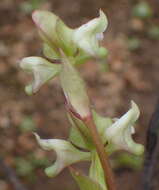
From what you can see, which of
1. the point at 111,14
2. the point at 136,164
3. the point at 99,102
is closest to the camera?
the point at 136,164

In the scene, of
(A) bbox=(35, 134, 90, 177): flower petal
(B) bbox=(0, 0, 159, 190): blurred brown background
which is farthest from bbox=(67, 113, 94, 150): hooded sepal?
(B) bbox=(0, 0, 159, 190): blurred brown background

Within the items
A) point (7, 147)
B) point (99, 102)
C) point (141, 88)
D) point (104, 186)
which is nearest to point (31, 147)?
point (7, 147)

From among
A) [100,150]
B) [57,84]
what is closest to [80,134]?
[100,150]

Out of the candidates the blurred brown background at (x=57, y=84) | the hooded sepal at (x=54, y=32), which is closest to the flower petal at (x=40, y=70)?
the hooded sepal at (x=54, y=32)

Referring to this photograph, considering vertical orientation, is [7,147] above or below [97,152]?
below

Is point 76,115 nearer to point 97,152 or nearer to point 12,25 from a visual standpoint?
point 97,152

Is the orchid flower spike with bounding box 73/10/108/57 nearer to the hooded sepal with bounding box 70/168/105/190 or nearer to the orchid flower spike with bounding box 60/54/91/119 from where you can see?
the orchid flower spike with bounding box 60/54/91/119

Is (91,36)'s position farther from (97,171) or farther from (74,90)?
(97,171)
